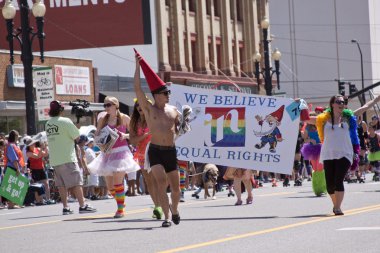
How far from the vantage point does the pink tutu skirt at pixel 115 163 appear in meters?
16.0

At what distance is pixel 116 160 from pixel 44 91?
14120 millimetres

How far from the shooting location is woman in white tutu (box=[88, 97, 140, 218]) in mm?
15964

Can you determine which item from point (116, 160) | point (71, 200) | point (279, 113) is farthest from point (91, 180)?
point (116, 160)

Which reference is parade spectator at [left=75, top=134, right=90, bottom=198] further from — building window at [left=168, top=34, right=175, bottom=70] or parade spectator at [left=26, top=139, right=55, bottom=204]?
building window at [left=168, top=34, right=175, bottom=70]

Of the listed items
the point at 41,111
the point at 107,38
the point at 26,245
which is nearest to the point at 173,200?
the point at 26,245

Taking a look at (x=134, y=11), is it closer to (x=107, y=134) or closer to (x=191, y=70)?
(x=191, y=70)

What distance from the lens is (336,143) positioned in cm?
1494

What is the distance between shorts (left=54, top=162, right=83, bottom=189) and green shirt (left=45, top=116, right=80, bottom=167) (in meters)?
0.08

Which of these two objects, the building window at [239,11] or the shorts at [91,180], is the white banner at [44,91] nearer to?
the shorts at [91,180]

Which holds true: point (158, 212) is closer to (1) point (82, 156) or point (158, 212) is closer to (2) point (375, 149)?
(1) point (82, 156)

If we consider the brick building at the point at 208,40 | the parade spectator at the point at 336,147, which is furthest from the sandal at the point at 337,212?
the brick building at the point at 208,40

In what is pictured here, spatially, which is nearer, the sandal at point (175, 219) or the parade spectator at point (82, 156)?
the sandal at point (175, 219)

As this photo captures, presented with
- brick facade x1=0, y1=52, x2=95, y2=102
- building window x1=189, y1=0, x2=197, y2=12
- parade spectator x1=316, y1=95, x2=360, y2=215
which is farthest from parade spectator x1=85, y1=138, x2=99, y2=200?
building window x1=189, y1=0, x2=197, y2=12

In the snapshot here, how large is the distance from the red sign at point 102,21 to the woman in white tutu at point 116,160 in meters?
33.5
